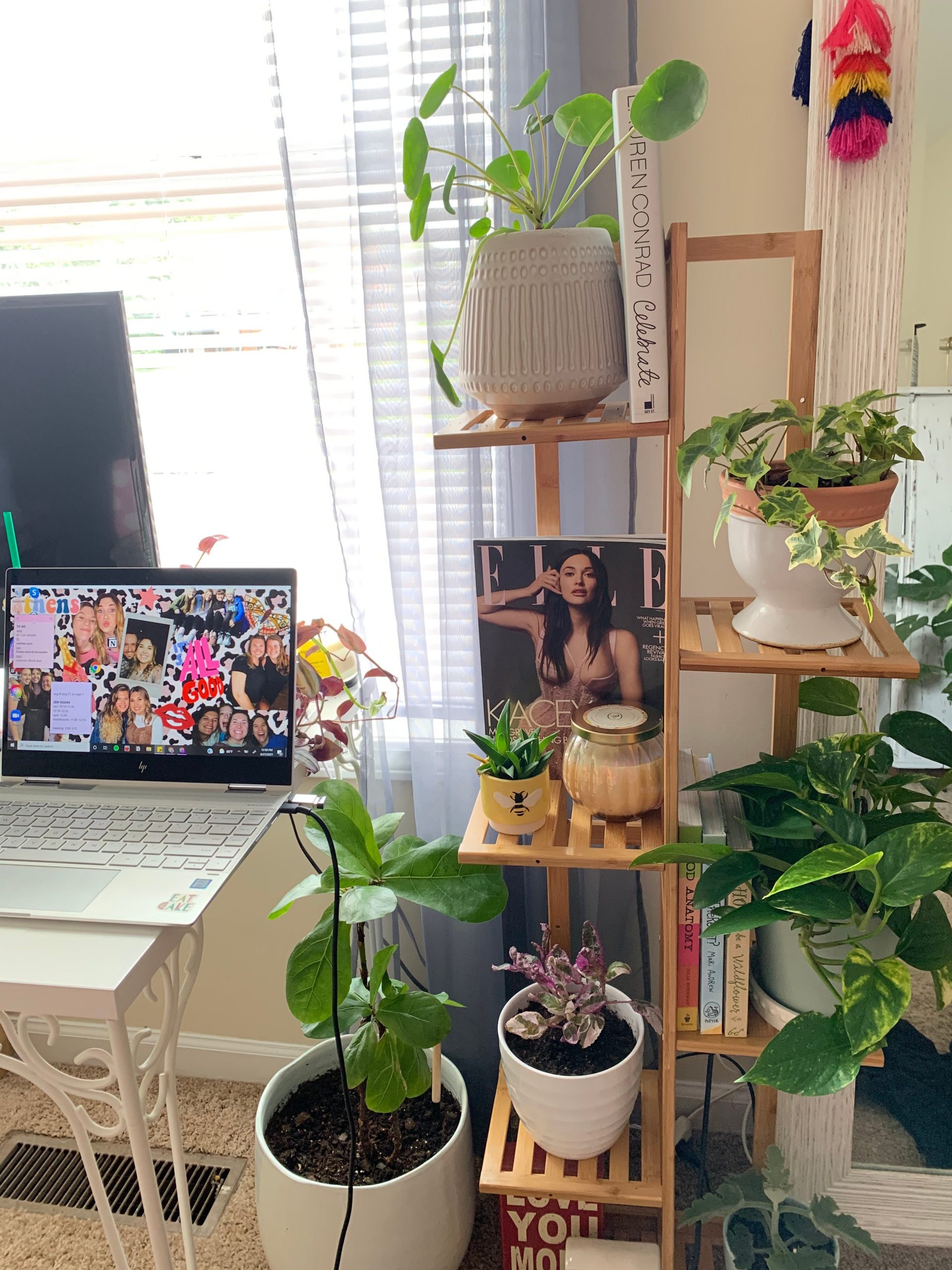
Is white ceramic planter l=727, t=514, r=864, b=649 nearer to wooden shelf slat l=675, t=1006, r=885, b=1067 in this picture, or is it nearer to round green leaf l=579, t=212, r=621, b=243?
round green leaf l=579, t=212, r=621, b=243

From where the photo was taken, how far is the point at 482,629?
3.96 ft

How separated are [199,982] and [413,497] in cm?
103

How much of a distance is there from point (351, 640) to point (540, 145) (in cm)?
68

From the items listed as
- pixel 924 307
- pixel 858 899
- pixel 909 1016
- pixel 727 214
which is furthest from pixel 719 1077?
pixel 727 214

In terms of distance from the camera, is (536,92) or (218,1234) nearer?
(536,92)

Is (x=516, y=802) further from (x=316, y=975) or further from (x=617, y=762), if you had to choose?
(x=316, y=975)

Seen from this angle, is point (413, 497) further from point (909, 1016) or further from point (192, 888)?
point (909, 1016)

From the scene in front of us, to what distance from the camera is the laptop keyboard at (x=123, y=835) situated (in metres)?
1.04

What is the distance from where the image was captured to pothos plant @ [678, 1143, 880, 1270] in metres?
1.14

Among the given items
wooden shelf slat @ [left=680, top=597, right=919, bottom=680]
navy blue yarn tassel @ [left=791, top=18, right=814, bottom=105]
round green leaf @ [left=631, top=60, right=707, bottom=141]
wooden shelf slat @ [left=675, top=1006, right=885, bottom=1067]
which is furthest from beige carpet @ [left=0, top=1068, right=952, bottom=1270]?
navy blue yarn tassel @ [left=791, top=18, right=814, bottom=105]

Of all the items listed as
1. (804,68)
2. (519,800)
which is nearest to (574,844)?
(519,800)

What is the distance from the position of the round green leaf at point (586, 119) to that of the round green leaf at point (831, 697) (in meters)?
0.66

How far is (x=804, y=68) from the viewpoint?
3.80 ft

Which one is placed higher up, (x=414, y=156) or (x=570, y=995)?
(x=414, y=156)
